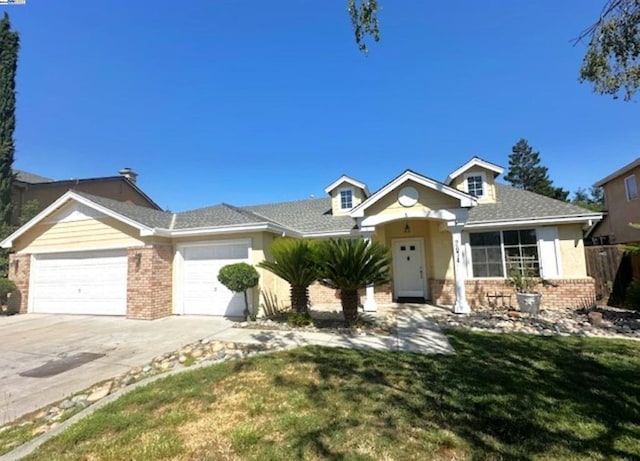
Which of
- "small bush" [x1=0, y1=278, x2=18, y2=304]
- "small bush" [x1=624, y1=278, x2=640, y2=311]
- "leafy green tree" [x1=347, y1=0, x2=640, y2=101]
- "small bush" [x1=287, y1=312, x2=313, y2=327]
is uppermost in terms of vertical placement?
"leafy green tree" [x1=347, y1=0, x2=640, y2=101]

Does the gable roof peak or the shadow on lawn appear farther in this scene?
the gable roof peak

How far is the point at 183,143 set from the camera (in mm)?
17234

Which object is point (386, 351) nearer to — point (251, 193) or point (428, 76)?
point (428, 76)

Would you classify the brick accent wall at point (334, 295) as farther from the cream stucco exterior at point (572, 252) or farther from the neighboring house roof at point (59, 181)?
the neighboring house roof at point (59, 181)

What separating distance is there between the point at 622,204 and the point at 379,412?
64.4 ft

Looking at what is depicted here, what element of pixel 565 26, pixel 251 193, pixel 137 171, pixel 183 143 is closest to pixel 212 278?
pixel 183 143

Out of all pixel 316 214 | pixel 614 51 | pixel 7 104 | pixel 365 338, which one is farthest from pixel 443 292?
pixel 7 104

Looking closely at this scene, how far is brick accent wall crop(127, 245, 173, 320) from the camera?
34.1ft

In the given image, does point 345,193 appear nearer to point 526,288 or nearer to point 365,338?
point 526,288

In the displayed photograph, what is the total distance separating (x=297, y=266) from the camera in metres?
9.05

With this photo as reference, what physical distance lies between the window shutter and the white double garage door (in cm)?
1092

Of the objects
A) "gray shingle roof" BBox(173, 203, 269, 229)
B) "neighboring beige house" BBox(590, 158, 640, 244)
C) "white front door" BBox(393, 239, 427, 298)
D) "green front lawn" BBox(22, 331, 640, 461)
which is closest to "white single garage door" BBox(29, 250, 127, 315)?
"gray shingle roof" BBox(173, 203, 269, 229)

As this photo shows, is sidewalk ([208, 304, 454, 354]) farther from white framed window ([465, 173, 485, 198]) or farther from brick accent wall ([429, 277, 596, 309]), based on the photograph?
white framed window ([465, 173, 485, 198])

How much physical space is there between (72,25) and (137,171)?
1578 centimetres
